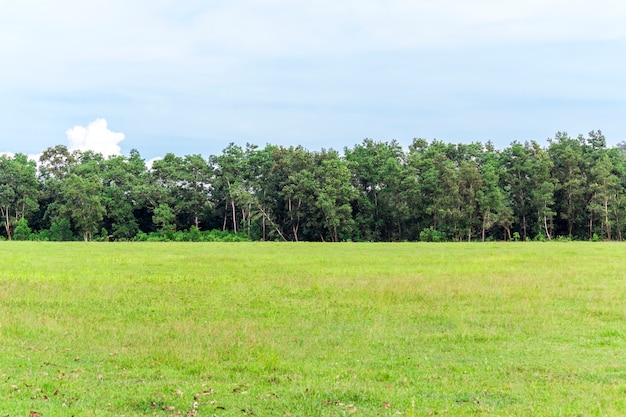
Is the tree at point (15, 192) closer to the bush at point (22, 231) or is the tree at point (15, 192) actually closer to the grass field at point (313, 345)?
the bush at point (22, 231)

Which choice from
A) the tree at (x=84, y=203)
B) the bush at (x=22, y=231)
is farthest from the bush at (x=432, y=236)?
the bush at (x=22, y=231)

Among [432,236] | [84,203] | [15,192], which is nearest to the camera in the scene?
[432,236]

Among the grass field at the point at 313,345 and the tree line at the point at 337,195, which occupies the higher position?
the tree line at the point at 337,195

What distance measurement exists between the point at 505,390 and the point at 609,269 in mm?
23298

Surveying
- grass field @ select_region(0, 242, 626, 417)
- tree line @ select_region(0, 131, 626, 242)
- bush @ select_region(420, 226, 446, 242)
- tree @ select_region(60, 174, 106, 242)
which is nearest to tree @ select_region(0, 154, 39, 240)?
tree line @ select_region(0, 131, 626, 242)

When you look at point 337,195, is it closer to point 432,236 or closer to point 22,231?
point 432,236

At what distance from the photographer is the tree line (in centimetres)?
7731

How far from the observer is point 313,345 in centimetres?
1273

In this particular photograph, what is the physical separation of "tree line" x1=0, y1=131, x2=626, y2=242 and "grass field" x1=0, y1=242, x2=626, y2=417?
175ft

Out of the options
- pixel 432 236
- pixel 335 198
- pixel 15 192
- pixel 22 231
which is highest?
pixel 15 192

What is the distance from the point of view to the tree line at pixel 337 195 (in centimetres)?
7731

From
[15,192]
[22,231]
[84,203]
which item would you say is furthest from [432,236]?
[15,192]

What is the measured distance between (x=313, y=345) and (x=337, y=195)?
67.1m

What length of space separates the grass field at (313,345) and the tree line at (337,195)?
175 feet
